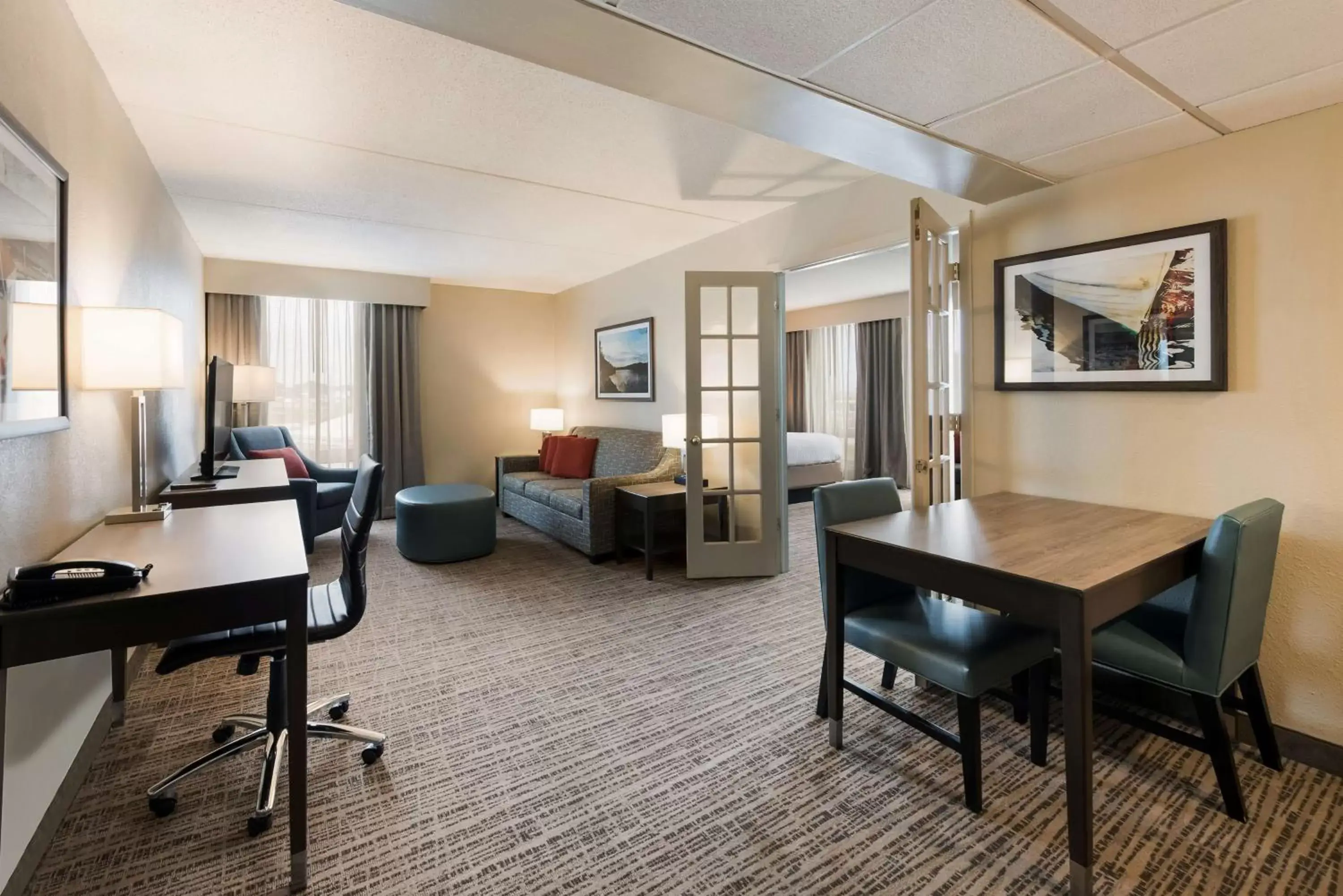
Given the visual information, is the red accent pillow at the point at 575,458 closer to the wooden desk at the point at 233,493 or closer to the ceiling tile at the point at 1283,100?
the wooden desk at the point at 233,493

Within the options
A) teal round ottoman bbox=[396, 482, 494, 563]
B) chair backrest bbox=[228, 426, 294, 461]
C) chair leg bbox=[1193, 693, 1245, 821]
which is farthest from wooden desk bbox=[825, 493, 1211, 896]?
chair backrest bbox=[228, 426, 294, 461]

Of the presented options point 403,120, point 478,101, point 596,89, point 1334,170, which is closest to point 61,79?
point 403,120

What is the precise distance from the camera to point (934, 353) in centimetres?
290

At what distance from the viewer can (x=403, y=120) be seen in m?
2.64

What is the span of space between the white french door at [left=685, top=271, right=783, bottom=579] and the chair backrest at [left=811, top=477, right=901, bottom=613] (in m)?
1.56

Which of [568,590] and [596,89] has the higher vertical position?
[596,89]

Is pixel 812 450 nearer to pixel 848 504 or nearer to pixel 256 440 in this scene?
pixel 848 504

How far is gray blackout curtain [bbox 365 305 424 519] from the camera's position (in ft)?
19.6

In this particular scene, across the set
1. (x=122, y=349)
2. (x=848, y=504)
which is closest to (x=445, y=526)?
(x=122, y=349)

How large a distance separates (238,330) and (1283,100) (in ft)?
22.3

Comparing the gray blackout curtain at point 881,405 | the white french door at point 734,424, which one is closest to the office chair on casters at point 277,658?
the white french door at point 734,424

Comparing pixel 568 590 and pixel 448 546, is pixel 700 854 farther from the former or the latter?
pixel 448 546

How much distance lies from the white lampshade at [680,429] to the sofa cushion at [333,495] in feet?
8.43

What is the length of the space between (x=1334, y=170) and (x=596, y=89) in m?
2.46
